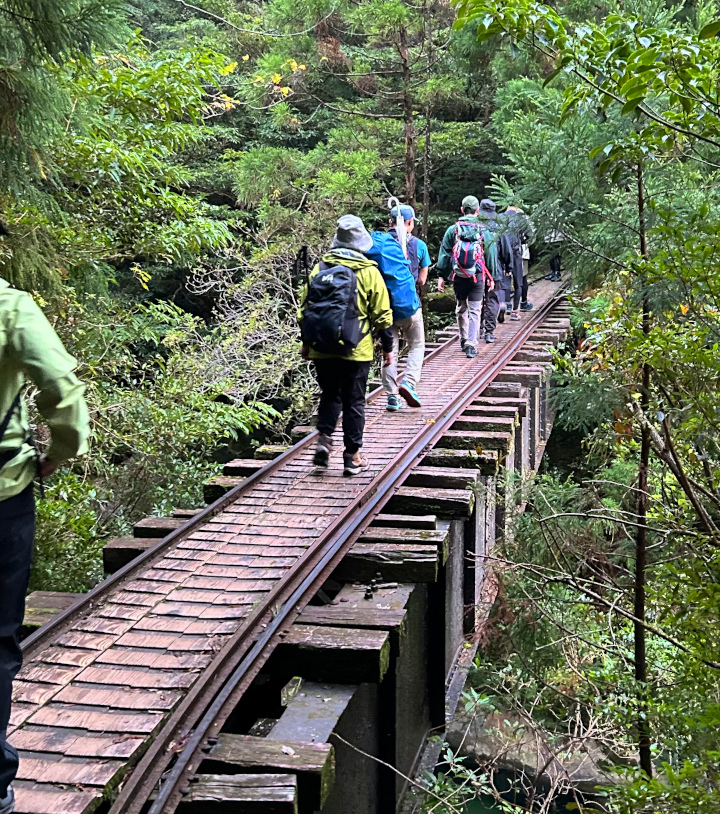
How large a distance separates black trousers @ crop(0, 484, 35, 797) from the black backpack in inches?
137

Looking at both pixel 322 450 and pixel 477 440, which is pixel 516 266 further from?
pixel 322 450

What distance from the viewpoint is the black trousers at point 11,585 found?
96.0 inches

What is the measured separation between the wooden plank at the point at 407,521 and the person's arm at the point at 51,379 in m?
3.06

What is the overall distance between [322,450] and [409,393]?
2.33 m

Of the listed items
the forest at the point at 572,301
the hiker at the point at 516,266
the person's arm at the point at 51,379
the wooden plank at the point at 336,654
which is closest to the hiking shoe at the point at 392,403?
the forest at the point at 572,301

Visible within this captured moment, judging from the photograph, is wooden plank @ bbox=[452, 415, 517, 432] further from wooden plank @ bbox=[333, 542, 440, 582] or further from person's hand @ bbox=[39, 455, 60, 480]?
person's hand @ bbox=[39, 455, 60, 480]

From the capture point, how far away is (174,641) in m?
3.85

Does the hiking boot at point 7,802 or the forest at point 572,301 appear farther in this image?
the forest at point 572,301

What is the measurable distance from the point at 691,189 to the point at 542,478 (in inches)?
234

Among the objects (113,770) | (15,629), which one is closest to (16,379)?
(15,629)

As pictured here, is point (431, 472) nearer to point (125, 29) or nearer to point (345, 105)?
point (125, 29)

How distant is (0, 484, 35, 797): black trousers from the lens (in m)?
2.44

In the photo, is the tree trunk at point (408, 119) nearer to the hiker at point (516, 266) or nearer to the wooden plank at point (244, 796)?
the hiker at point (516, 266)

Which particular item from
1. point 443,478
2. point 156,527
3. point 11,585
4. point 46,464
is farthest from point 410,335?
point 11,585
